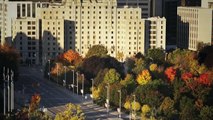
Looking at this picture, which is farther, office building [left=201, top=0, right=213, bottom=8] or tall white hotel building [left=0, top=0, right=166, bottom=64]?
office building [left=201, top=0, right=213, bottom=8]

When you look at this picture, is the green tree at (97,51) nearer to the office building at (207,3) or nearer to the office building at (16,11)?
the office building at (16,11)

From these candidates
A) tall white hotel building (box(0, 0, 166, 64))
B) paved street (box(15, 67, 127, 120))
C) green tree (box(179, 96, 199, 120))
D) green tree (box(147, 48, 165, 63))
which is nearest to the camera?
green tree (box(179, 96, 199, 120))

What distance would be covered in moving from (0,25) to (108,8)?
8.09 metres

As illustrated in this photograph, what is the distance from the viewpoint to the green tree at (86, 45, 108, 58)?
231ft

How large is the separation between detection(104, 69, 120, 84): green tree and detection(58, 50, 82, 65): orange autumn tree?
933cm

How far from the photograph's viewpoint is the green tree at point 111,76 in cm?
5812

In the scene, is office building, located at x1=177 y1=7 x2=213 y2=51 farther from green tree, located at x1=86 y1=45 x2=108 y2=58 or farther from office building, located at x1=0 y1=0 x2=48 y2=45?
office building, located at x1=0 y1=0 x2=48 y2=45

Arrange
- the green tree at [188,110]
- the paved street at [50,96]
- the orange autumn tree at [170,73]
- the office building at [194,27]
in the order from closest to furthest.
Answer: the green tree at [188,110] < the paved street at [50,96] < the orange autumn tree at [170,73] < the office building at [194,27]

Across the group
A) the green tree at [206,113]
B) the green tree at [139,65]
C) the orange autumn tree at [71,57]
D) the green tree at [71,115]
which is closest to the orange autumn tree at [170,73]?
the green tree at [139,65]

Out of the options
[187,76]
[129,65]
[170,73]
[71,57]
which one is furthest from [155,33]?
[187,76]

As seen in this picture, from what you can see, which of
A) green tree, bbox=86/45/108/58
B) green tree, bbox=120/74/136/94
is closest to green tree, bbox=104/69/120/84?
green tree, bbox=120/74/136/94

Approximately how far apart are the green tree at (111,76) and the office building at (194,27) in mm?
21684

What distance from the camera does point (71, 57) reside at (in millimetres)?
68938

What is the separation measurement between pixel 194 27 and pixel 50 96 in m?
25.8
